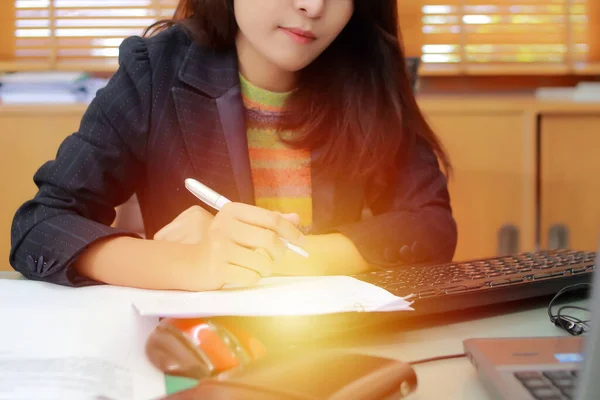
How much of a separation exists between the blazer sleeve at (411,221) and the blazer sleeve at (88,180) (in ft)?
1.03

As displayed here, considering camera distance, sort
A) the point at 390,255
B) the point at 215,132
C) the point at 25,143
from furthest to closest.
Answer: the point at 25,143 → the point at 215,132 → the point at 390,255

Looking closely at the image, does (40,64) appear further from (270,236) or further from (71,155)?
(270,236)

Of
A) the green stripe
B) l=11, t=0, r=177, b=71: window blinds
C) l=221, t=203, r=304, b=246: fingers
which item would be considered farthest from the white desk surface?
l=11, t=0, r=177, b=71: window blinds

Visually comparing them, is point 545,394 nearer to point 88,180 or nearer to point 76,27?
point 88,180

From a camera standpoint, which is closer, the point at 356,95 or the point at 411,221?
the point at 411,221

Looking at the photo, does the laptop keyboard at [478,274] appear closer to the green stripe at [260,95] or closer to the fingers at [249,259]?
the fingers at [249,259]

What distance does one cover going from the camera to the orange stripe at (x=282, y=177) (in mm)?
1065

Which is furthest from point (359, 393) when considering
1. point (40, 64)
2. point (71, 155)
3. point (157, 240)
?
point (40, 64)

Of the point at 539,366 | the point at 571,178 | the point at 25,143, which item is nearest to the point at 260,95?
the point at 539,366

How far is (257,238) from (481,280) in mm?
211

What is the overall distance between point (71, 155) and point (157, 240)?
232mm

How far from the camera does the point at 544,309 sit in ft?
1.96

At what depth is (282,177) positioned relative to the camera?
3.52 ft

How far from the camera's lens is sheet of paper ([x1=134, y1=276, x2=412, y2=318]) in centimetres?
45
